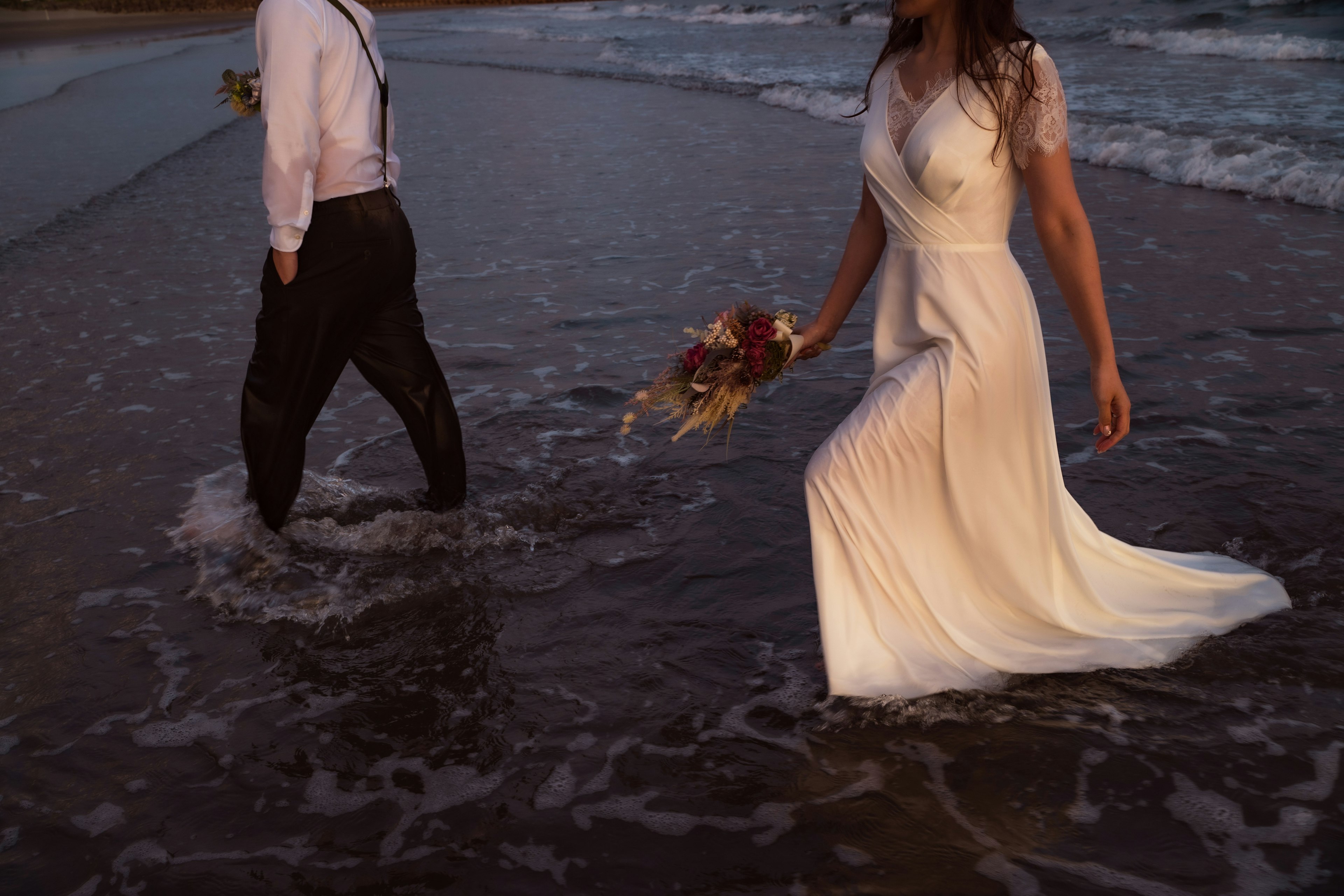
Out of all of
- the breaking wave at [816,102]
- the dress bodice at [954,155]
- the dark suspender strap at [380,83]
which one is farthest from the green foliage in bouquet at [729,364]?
the breaking wave at [816,102]

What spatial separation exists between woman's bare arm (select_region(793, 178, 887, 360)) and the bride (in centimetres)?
4

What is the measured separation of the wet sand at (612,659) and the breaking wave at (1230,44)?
13.2 meters

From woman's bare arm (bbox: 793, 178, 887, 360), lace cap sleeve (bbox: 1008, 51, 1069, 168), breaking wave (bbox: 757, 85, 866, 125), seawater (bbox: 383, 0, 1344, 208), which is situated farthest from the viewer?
breaking wave (bbox: 757, 85, 866, 125)

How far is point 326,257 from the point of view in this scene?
12.7 feet

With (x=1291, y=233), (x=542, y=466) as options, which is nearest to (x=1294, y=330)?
(x=1291, y=233)

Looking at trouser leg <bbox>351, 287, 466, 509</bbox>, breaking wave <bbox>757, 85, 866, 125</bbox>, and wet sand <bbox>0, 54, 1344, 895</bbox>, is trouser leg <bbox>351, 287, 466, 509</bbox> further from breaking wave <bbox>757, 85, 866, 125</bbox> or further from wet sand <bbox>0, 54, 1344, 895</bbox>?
breaking wave <bbox>757, 85, 866, 125</bbox>

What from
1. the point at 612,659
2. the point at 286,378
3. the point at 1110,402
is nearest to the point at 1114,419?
the point at 1110,402

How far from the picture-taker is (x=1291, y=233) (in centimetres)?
898

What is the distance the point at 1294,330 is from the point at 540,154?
34.0 feet

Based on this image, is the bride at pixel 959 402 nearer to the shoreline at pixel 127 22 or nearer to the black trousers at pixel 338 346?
the black trousers at pixel 338 346

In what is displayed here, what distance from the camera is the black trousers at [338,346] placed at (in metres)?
3.91

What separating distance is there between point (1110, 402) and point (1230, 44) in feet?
70.3

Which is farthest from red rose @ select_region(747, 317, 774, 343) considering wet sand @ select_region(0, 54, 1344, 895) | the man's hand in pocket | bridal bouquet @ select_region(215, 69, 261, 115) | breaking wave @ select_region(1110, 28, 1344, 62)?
breaking wave @ select_region(1110, 28, 1344, 62)

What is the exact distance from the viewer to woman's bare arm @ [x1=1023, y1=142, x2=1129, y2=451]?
9.34 ft
